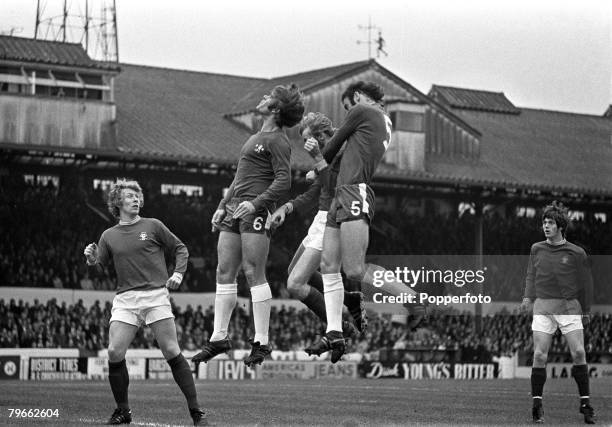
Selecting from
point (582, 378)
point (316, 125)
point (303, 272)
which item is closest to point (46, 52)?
point (582, 378)

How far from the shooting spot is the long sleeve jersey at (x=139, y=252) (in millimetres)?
12562

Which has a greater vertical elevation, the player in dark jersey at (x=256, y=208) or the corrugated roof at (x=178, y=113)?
the corrugated roof at (x=178, y=113)

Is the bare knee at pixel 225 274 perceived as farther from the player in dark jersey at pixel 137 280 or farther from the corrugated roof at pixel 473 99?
the corrugated roof at pixel 473 99

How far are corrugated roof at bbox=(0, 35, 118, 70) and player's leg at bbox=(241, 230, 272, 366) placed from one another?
23.0m

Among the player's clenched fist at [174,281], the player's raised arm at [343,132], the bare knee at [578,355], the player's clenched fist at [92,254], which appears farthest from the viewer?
the bare knee at [578,355]

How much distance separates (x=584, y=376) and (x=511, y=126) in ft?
116

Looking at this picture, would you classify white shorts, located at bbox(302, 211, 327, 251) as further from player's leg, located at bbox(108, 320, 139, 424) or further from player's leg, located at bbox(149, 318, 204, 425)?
player's leg, located at bbox(108, 320, 139, 424)

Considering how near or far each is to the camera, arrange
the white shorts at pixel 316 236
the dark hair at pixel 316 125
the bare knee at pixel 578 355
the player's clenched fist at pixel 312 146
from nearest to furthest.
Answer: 1. the player's clenched fist at pixel 312 146
2. the white shorts at pixel 316 236
3. the dark hair at pixel 316 125
4. the bare knee at pixel 578 355

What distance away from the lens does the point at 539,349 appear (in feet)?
50.9

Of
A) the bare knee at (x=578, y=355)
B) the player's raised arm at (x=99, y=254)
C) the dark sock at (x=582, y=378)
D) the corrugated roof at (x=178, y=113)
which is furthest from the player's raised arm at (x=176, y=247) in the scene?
the corrugated roof at (x=178, y=113)

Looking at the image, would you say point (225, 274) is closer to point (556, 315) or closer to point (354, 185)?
point (354, 185)

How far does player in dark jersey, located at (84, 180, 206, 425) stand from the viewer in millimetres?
12523

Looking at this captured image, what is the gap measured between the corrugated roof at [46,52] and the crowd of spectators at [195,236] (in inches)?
129

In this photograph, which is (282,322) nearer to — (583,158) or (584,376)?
(583,158)
